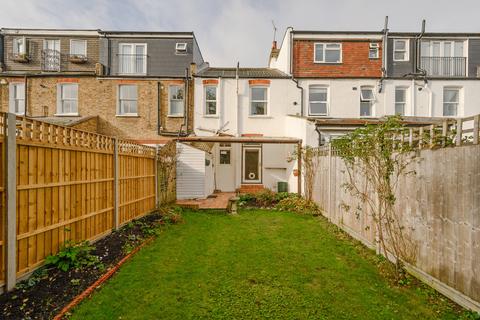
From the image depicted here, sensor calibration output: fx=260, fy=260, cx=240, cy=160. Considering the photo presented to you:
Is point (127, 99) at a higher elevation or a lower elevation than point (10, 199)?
higher

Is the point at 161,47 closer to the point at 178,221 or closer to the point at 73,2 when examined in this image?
the point at 73,2

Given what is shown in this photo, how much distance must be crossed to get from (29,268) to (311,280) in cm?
446

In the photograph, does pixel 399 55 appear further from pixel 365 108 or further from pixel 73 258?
A: pixel 73 258

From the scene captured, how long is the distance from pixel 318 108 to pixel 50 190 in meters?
13.5

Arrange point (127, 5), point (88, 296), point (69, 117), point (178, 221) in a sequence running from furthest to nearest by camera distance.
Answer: point (69, 117) → point (127, 5) → point (178, 221) → point (88, 296)

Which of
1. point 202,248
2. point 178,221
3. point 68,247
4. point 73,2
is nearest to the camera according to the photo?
point 68,247

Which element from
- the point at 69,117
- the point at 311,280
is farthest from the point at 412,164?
the point at 69,117

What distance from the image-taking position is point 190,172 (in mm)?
11586

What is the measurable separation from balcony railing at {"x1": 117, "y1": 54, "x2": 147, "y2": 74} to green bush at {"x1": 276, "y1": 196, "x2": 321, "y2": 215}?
11096 millimetres

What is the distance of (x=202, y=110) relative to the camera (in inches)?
576

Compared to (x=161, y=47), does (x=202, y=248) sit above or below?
below

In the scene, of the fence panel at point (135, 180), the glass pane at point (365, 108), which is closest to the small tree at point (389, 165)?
the fence panel at point (135, 180)

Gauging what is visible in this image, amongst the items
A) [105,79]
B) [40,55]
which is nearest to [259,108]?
[105,79]

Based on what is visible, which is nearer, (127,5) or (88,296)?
(88,296)
